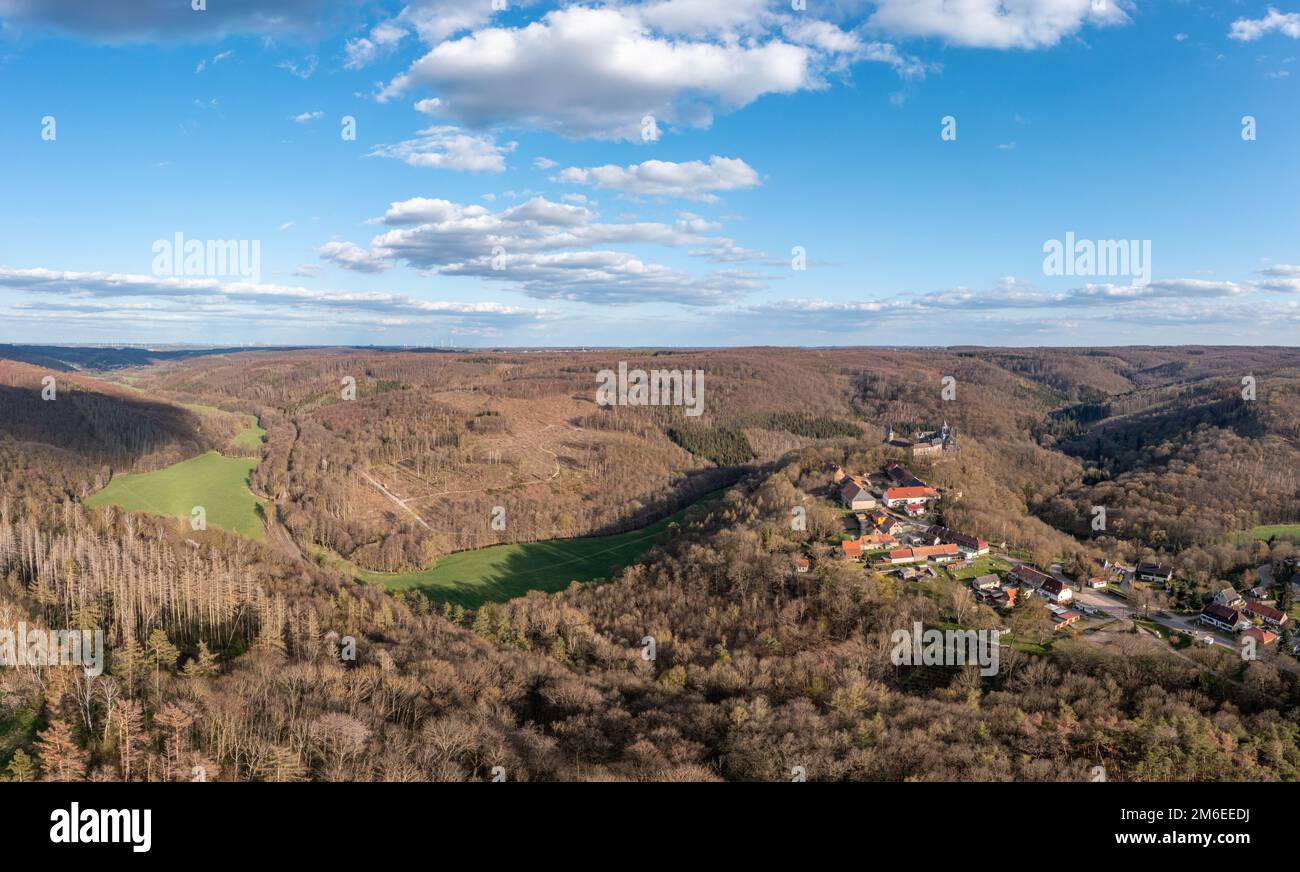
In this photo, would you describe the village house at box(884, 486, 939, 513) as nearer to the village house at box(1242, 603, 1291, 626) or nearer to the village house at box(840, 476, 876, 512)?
the village house at box(840, 476, 876, 512)

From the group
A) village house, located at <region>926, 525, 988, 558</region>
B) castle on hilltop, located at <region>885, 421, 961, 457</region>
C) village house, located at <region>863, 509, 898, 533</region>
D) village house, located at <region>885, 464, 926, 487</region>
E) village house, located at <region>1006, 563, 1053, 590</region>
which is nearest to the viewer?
village house, located at <region>1006, 563, 1053, 590</region>

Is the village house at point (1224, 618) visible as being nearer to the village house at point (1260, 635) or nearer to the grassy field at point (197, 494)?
the village house at point (1260, 635)

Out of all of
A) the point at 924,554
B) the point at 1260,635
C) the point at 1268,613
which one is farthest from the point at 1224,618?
the point at 924,554

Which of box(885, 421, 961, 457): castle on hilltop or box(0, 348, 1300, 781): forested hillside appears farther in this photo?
box(885, 421, 961, 457): castle on hilltop

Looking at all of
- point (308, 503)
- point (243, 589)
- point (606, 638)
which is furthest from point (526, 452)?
point (606, 638)

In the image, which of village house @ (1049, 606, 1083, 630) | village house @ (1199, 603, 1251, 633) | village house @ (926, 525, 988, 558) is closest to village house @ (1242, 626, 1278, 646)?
village house @ (1199, 603, 1251, 633)

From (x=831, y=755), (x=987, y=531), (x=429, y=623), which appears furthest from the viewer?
(x=987, y=531)

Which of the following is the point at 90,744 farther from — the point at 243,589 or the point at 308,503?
the point at 308,503
